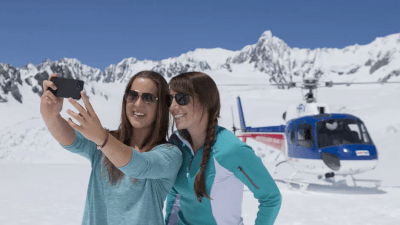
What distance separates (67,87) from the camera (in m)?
1.28

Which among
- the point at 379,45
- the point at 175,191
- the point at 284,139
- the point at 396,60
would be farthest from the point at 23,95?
the point at 379,45

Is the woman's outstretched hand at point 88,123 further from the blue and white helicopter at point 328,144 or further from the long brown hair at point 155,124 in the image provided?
the blue and white helicopter at point 328,144

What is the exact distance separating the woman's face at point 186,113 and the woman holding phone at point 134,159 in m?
0.06

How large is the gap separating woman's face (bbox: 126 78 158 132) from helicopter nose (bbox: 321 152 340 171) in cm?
560

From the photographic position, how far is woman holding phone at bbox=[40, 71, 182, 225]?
1.34 meters

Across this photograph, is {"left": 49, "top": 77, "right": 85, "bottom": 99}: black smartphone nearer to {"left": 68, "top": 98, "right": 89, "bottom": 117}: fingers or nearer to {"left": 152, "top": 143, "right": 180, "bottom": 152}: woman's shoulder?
{"left": 68, "top": 98, "right": 89, "bottom": 117}: fingers

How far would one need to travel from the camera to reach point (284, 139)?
766cm

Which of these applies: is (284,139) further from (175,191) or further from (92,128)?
(92,128)

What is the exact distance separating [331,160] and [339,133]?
1.80 ft

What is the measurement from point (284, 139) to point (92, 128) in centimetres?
692

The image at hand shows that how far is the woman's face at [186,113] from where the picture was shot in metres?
1.55

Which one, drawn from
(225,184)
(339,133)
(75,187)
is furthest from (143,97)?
(75,187)

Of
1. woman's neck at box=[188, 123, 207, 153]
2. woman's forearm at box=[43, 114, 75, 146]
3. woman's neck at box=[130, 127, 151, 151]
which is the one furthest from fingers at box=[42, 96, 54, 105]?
woman's neck at box=[188, 123, 207, 153]

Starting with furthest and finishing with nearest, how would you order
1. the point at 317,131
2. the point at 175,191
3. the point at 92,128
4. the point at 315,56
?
the point at 315,56 → the point at 317,131 → the point at 175,191 → the point at 92,128
